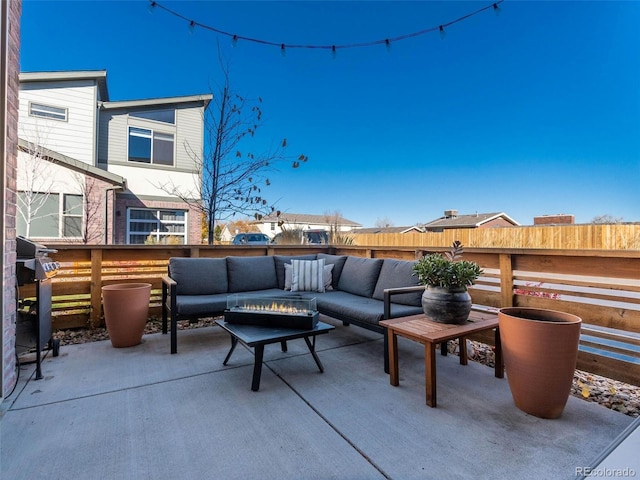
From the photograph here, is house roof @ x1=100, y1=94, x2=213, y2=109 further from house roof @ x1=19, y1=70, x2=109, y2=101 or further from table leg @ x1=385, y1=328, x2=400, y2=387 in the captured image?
table leg @ x1=385, y1=328, x2=400, y2=387

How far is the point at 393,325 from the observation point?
2354mm

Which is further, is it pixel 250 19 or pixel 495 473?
pixel 250 19

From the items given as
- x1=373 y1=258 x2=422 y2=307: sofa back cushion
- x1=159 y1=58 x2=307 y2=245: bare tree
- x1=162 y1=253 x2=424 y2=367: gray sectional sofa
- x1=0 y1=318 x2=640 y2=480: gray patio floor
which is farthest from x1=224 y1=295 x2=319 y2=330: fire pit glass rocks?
x1=159 y1=58 x2=307 y2=245: bare tree

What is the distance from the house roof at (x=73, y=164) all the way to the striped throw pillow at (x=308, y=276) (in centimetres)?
632

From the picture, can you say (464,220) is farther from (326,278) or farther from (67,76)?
(67,76)

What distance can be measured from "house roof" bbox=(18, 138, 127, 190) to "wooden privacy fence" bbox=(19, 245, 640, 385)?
4.94 m

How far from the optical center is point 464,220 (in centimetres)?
1870

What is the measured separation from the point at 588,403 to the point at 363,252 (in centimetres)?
316

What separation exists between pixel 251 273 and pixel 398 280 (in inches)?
74.8

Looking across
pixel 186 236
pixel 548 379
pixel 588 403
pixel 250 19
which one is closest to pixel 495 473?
pixel 548 379

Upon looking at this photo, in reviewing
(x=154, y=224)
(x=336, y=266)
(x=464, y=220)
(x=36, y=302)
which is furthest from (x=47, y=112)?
(x=464, y=220)

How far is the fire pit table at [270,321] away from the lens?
230cm

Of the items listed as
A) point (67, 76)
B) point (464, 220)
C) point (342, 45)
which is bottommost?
point (464, 220)

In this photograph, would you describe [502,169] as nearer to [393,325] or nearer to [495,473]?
[393,325]
